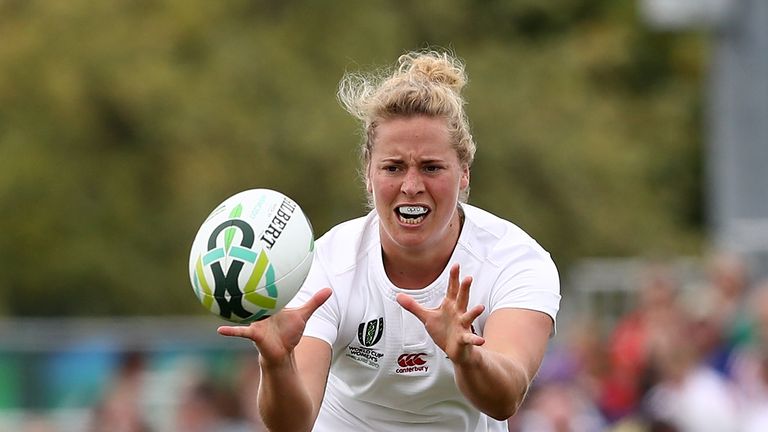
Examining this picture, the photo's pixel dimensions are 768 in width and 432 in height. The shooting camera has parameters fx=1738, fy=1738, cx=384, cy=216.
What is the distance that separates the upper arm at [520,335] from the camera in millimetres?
6562

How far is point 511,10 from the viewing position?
32312mm

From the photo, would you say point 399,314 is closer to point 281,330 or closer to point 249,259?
point 281,330

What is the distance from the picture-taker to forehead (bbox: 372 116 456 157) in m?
6.70

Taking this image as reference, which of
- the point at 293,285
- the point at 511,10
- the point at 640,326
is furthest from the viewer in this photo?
the point at 511,10

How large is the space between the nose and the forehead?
0.27 feet

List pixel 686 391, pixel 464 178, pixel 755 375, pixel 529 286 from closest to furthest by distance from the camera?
pixel 529 286, pixel 464 178, pixel 755 375, pixel 686 391

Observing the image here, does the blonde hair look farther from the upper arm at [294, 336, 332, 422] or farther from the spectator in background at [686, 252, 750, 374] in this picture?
the spectator in background at [686, 252, 750, 374]

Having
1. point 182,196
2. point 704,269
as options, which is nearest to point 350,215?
point 182,196

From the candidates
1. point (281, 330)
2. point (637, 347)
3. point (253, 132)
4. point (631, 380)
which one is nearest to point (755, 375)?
point (631, 380)

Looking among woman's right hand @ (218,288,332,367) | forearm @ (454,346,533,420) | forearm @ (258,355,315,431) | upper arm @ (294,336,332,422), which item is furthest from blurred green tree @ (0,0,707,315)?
woman's right hand @ (218,288,332,367)

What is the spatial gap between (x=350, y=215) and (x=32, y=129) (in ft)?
17.4

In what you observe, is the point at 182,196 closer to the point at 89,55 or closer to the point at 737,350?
the point at 89,55

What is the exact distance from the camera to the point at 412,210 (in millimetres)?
6730

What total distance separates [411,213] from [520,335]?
631 mm
